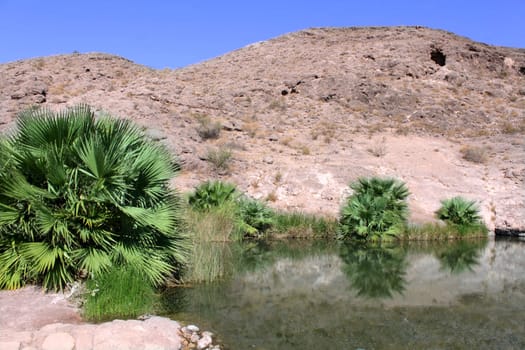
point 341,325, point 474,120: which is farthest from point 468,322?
point 474,120

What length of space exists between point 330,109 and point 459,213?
1542cm

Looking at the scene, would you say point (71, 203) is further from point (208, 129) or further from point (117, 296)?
point (208, 129)

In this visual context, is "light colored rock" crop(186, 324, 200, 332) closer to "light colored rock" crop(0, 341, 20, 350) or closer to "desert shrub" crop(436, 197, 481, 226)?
"light colored rock" crop(0, 341, 20, 350)

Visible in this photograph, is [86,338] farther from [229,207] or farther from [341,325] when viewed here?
[229,207]

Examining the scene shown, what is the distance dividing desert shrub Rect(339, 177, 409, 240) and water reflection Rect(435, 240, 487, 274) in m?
2.12

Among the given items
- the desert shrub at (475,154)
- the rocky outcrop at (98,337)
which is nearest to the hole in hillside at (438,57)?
the desert shrub at (475,154)

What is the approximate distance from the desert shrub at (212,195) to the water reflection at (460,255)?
7529 millimetres

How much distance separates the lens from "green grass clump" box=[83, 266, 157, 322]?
773 centimetres

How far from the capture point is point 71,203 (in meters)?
8.27

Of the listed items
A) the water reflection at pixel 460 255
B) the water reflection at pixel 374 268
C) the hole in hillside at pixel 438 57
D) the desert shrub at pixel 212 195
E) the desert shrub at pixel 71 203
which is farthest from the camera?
the hole in hillside at pixel 438 57

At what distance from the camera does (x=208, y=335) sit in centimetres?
743

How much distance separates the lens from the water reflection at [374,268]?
449 inches

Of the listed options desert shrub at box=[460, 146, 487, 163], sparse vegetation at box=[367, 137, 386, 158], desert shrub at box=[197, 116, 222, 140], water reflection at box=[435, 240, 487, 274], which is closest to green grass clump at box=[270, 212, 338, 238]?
water reflection at box=[435, 240, 487, 274]

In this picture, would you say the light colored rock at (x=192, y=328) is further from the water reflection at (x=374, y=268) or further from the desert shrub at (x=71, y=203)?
the water reflection at (x=374, y=268)
